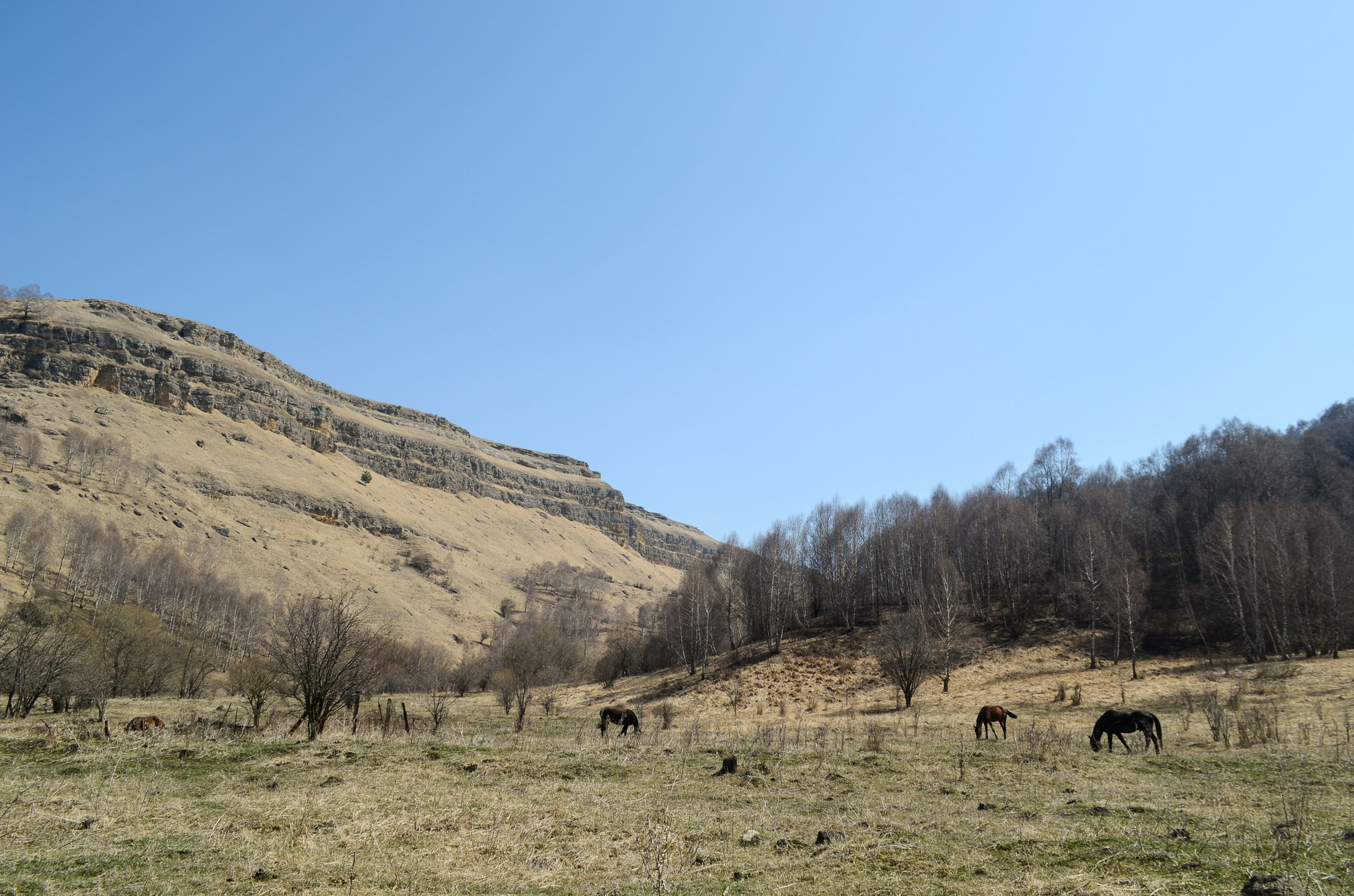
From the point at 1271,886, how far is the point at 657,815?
7102 millimetres

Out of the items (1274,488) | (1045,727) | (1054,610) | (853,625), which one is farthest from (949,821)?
(1274,488)

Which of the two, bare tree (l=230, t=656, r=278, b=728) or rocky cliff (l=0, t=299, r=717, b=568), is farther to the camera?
rocky cliff (l=0, t=299, r=717, b=568)

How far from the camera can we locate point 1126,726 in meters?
18.2

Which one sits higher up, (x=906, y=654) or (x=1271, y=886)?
(x=1271, y=886)

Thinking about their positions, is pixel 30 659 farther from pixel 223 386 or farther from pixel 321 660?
pixel 223 386

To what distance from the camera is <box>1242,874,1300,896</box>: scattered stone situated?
17.9 feet

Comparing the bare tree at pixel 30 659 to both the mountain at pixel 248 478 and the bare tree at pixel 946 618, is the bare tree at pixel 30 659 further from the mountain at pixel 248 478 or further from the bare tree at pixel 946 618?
the mountain at pixel 248 478

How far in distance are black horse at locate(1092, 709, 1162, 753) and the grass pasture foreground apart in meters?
0.62

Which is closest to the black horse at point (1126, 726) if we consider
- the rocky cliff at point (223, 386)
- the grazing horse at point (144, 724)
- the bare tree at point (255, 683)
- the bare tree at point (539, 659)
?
the bare tree at point (255, 683)

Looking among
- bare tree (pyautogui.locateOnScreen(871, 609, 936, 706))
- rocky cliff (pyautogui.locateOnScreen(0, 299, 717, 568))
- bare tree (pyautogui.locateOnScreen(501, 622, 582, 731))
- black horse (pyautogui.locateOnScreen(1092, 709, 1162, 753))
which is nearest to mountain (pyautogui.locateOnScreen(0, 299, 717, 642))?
rocky cliff (pyautogui.locateOnScreen(0, 299, 717, 568))

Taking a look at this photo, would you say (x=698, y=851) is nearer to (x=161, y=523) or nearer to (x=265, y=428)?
(x=161, y=523)

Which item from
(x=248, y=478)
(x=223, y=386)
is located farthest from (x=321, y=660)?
(x=223, y=386)

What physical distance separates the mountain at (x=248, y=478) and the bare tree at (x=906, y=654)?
63.7 meters

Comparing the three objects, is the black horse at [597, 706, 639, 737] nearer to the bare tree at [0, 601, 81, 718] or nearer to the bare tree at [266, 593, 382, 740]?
the bare tree at [266, 593, 382, 740]
